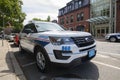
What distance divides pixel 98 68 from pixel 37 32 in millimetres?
2536

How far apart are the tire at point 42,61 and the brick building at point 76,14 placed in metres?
30.6

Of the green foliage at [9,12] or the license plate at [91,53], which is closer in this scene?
the license plate at [91,53]

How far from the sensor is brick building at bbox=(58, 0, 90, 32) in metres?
36.4

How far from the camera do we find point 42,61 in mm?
5508

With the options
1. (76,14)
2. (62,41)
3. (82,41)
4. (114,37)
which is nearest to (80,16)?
(76,14)

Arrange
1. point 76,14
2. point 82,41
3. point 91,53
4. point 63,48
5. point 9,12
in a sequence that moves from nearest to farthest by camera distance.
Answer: point 63,48, point 82,41, point 91,53, point 9,12, point 76,14

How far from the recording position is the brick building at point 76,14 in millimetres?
36422

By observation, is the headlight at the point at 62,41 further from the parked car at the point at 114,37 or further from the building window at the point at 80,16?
the building window at the point at 80,16

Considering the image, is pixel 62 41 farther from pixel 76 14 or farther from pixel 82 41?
pixel 76 14

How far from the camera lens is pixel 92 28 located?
34.4m

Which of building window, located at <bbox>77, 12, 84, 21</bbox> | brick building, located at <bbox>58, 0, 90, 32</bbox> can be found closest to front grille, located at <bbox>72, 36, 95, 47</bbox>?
brick building, located at <bbox>58, 0, 90, 32</bbox>

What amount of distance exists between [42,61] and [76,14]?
3603 cm

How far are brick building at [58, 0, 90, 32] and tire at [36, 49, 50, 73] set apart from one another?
100ft

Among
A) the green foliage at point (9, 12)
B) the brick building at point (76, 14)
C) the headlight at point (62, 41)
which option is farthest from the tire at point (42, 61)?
the brick building at point (76, 14)
